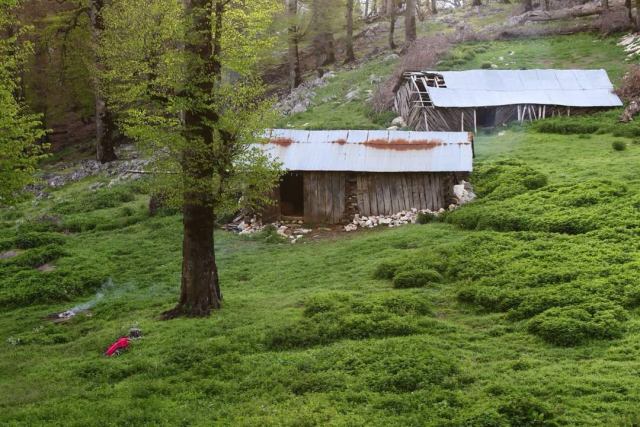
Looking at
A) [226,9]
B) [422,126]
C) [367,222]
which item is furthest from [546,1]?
[226,9]

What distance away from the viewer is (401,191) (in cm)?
2372

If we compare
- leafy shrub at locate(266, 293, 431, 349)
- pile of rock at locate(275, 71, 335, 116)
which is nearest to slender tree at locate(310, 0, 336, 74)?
pile of rock at locate(275, 71, 335, 116)

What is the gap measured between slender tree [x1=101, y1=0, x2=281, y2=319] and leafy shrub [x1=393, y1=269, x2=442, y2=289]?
4.11 m

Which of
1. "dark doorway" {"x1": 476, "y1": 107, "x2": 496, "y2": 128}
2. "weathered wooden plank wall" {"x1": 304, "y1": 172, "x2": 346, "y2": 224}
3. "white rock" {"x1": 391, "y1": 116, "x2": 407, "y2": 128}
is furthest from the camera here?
"white rock" {"x1": 391, "y1": 116, "x2": 407, "y2": 128}

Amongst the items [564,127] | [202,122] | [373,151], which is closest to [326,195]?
[373,151]

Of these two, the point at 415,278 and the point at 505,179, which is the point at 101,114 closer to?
the point at 505,179

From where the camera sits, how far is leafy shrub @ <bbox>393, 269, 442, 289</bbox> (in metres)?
16.4

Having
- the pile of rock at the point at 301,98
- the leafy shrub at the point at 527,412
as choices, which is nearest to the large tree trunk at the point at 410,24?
the pile of rock at the point at 301,98

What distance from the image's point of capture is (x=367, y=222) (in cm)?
2334

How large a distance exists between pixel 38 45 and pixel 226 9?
28.7 m

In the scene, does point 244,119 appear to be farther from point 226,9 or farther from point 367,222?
point 367,222

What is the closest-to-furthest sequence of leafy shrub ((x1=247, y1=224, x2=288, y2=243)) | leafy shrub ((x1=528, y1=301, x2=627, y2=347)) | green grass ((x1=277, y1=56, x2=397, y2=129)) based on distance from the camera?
leafy shrub ((x1=528, y1=301, x2=627, y2=347)) < leafy shrub ((x1=247, y1=224, x2=288, y2=243)) < green grass ((x1=277, y1=56, x2=397, y2=129))

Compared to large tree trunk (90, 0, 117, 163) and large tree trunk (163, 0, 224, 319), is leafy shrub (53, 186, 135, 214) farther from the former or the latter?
large tree trunk (163, 0, 224, 319)

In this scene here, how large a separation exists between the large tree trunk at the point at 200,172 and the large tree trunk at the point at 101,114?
1886cm
